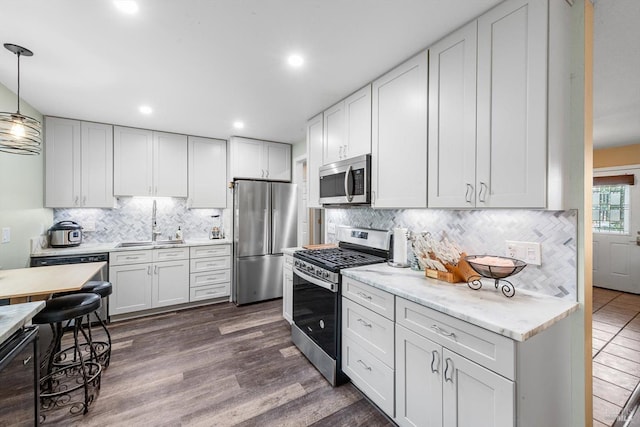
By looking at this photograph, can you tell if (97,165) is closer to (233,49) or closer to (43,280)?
(43,280)

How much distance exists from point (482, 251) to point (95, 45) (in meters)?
3.02

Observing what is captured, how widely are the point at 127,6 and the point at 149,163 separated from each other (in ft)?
8.85

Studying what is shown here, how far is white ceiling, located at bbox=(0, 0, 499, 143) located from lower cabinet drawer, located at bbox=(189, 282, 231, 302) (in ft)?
8.03

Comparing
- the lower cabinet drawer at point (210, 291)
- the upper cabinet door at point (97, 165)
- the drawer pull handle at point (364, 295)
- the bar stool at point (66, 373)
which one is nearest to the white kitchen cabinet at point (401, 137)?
the drawer pull handle at point (364, 295)

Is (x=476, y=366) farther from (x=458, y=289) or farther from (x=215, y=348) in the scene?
(x=215, y=348)

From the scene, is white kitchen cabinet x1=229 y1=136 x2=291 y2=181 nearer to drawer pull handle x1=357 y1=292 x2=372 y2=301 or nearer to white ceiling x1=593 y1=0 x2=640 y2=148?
drawer pull handle x1=357 y1=292 x2=372 y2=301

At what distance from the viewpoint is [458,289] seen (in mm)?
1583

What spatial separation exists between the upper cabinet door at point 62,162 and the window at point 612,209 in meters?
8.41

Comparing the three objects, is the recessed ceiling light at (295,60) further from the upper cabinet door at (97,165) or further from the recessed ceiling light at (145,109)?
the upper cabinet door at (97,165)

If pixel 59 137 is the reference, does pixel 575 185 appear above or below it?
below

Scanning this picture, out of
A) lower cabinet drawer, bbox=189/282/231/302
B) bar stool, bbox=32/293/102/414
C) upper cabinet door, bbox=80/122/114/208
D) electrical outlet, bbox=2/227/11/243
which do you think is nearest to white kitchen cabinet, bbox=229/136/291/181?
upper cabinet door, bbox=80/122/114/208

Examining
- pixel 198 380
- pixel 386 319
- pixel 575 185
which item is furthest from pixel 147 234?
pixel 575 185

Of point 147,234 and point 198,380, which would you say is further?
point 147,234

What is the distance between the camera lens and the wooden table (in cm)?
169
